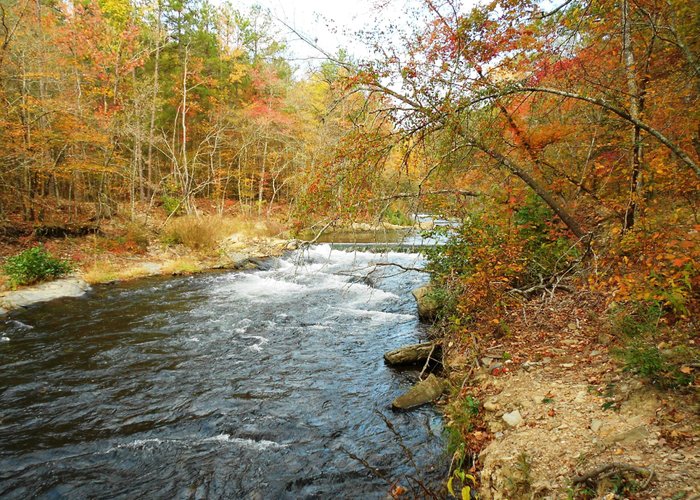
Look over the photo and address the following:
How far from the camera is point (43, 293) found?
941 cm

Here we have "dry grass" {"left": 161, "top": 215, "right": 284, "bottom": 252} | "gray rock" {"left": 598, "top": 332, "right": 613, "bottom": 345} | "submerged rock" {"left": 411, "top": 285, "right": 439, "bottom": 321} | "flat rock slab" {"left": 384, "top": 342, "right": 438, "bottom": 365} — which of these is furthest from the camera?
"dry grass" {"left": 161, "top": 215, "right": 284, "bottom": 252}

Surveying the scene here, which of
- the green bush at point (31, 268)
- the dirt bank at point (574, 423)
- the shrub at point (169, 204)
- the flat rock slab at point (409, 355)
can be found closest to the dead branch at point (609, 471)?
the dirt bank at point (574, 423)

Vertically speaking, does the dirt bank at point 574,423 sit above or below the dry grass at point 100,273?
above

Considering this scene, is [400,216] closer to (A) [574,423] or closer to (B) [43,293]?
(A) [574,423]

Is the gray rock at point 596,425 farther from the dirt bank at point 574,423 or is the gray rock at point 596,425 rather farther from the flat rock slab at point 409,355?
the flat rock slab at point 409,355

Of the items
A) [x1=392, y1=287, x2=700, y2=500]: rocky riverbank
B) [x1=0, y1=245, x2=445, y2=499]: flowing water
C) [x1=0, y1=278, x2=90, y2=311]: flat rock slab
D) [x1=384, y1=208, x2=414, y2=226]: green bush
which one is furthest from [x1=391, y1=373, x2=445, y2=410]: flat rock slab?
[x1=0, y1=278, x2=90, y2=311]: flat rock slab

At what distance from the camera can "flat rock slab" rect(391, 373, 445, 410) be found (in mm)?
4789

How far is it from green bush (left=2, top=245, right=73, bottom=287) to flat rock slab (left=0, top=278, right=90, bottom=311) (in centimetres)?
30

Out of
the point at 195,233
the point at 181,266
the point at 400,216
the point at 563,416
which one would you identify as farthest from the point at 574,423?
the point at 195,233

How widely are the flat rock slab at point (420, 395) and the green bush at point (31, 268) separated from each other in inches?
411

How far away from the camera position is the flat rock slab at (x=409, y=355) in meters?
6.05

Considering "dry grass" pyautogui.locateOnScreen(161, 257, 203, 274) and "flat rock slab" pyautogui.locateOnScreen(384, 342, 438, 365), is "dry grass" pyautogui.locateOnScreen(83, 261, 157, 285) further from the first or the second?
"flat rock slab" pyautogui.locateOnScreen(384, 342, 438, 365)

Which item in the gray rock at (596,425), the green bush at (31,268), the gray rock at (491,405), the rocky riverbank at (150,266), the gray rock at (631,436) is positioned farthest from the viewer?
the green bush at (31,268)

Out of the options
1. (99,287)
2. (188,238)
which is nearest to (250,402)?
(99,287)
